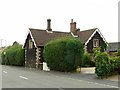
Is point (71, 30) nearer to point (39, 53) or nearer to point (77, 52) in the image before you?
point (39, 53)

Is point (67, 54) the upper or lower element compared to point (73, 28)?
lower

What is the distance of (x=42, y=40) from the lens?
4597cm

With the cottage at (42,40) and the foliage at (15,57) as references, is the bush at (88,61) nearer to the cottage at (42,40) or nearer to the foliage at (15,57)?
the cottage at (42,40)

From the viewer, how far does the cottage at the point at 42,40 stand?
45.2m

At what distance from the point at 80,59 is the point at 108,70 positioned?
8.99 metres

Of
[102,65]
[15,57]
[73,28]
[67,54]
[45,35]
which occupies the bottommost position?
[102,65]

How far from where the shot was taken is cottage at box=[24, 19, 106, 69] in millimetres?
45156

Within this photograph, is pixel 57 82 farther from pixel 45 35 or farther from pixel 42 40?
pixel 45 35

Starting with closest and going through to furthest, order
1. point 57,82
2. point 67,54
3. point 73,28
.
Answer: point 57,82 → point 67,54 → point 73,28

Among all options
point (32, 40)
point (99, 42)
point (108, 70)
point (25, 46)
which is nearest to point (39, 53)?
point (32, 40)

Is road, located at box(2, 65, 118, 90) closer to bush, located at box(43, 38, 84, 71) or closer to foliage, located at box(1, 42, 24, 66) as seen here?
bush, located at box(43, 38, 84, 71)

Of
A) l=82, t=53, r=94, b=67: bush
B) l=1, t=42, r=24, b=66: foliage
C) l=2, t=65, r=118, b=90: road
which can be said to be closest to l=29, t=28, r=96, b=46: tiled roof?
l=82, t=53, r=94, b=67: bush

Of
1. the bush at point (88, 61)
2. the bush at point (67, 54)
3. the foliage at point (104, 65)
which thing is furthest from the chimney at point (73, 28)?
the foliage at point (104, 65)

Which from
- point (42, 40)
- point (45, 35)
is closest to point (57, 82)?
point (42, 40)
